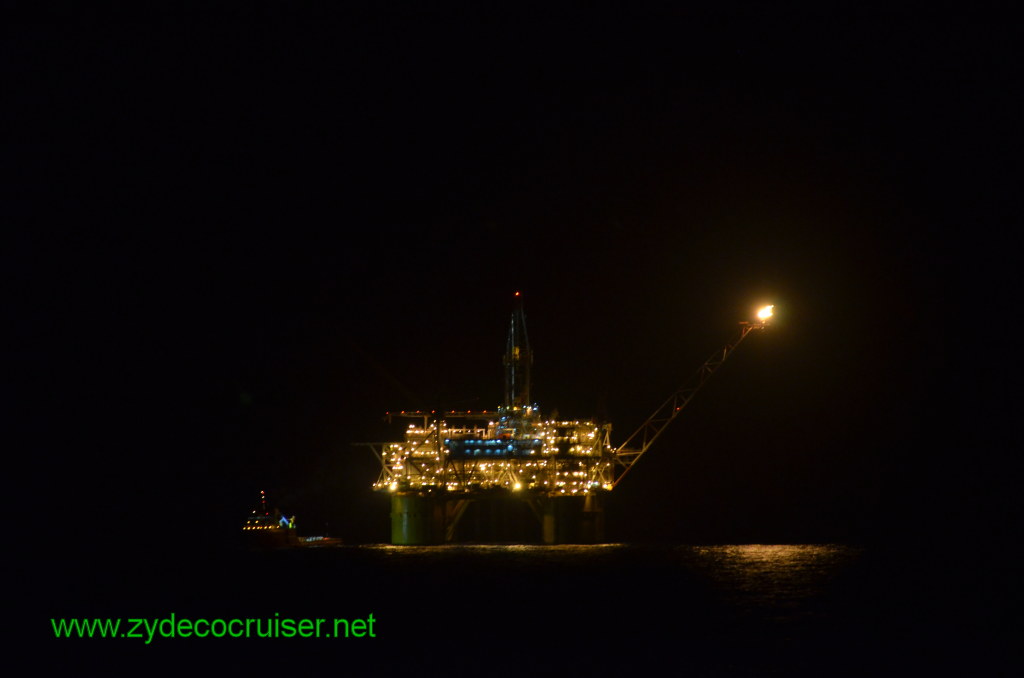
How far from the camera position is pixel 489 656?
22.8 metres

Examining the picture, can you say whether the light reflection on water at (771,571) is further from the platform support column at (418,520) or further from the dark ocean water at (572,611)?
the platform support column at (418,520)

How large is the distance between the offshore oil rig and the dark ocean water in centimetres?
291

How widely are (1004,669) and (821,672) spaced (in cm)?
381

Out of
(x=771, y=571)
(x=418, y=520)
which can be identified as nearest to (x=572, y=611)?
(x=771, y=571)

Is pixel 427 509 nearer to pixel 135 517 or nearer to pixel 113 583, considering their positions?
pixel 113 583

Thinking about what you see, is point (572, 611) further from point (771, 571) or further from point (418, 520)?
point (418, 520)

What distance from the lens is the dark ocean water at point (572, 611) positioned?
862 inches

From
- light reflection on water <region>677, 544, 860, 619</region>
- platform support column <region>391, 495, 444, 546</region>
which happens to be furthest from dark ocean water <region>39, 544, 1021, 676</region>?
platform support column <region>391, 495, 444, 546</region>

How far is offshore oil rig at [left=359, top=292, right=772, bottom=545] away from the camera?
167 feet

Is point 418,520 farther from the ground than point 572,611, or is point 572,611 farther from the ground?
point 418,520

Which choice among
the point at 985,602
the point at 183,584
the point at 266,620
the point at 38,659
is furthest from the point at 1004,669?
the point at 183,584

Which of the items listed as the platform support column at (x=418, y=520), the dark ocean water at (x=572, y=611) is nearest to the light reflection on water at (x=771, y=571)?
the dark ocean water at (x=572, y=611)

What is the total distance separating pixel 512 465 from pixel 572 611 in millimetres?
21798

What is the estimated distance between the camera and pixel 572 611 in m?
29.5
